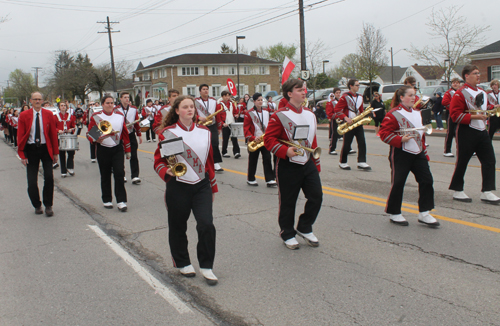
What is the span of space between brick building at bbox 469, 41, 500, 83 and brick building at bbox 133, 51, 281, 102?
109 feet

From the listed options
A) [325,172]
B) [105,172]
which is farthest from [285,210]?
[325,172]

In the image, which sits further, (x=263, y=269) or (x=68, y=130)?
(x=68, y=130)

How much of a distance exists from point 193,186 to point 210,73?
6437 centimetres

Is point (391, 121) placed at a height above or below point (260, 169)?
above

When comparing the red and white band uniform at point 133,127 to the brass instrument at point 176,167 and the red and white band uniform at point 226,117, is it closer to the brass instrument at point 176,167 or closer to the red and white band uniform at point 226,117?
the red and white band uniform at point 226,117

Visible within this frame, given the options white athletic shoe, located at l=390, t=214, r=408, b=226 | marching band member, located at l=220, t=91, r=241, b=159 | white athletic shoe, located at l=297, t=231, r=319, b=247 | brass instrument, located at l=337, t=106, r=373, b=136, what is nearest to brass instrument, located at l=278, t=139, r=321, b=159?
white athletic shoe, located at l=297, t=231, r=319, b=247

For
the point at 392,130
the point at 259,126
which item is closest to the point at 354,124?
the point at 259,126

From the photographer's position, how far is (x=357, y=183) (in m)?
8.80

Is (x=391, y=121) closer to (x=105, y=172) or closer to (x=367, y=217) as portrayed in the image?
(x=367, y=217)

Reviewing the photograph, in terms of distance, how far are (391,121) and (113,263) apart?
3.81 m

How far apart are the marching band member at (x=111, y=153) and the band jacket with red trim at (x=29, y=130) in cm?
56

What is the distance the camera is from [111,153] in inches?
289

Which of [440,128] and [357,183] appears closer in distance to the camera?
[357,183]

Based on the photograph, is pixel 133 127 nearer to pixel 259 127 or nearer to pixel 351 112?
pixel 259 127
